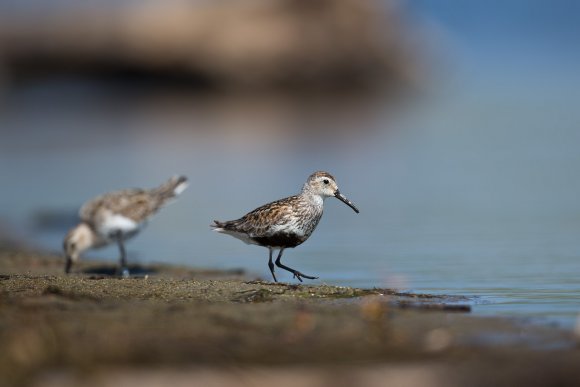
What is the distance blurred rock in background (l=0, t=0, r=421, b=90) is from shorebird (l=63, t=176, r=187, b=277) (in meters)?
24.9

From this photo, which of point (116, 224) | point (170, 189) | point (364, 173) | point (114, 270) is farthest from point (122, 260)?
point (364, 173)

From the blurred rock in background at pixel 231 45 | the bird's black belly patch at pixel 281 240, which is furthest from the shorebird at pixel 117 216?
the blurred rock in background at pixel 231 45

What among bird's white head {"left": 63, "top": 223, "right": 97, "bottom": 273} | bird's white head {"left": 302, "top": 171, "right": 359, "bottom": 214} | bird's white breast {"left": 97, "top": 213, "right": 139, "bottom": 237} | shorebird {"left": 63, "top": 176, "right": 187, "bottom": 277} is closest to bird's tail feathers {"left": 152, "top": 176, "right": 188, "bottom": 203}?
shorebird {"left": 63, "top": 176, "right": 187, "bottom": 277}

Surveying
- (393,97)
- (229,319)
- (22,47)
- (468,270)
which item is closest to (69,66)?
(22,47)

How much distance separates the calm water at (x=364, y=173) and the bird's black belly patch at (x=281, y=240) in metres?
0.65

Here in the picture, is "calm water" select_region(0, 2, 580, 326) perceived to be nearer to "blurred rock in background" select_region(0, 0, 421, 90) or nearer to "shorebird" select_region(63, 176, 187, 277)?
"shorebird" select_region(63, 176, 187, 277)

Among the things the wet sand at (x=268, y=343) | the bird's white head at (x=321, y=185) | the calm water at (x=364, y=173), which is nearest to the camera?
the wet sand at (x=268, y=343)

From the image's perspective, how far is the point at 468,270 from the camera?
31.7ft

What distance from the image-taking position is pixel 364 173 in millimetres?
18094

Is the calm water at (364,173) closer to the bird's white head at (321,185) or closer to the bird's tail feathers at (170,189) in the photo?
the bird's tail feathers at (170,189)

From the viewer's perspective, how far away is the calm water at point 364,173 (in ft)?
33.3

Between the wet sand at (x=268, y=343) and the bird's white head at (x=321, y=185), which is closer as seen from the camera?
the wet sand at (x=268, y=343)

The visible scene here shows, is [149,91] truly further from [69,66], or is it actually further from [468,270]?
[468,270]

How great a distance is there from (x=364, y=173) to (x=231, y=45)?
1959cm
